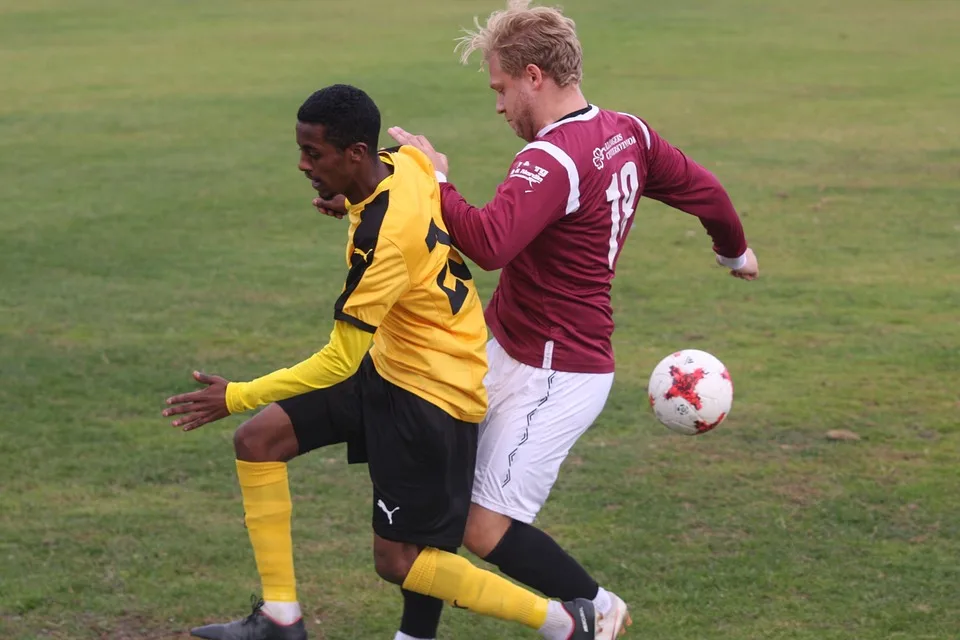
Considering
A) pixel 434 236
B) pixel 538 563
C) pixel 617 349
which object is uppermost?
pixel 434 236

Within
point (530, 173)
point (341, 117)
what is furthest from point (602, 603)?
point (341, 117)

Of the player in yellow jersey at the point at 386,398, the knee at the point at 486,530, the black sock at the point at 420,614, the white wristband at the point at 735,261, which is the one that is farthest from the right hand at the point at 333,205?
the white wristband at the point at 735,261

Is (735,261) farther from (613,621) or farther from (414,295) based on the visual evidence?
(414,295)

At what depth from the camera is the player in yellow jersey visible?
4.45 m

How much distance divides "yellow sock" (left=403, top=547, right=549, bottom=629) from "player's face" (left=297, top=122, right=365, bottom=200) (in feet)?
4.16

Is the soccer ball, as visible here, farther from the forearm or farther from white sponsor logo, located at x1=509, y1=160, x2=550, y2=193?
the forearm

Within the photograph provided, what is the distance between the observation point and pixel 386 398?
4750mm

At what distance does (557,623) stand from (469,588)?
34 cm

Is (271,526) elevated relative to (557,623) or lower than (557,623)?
elevated

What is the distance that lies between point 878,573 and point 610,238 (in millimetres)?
1996

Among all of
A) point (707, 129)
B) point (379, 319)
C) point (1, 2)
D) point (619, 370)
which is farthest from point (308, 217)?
point (1, 2)

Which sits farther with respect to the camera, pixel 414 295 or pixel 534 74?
pixel 534 74

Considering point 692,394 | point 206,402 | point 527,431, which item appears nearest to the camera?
point 206,402

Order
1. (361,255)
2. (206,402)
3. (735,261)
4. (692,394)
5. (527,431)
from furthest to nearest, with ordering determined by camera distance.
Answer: (735,261)
(692,394)
(527,431)
(206,402)
(361,255)
